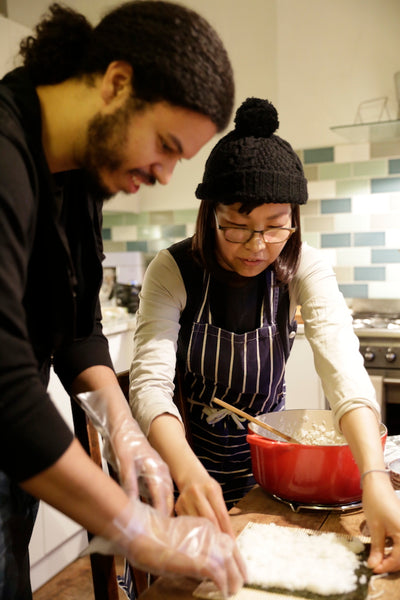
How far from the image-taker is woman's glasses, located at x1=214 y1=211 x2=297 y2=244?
1149mm

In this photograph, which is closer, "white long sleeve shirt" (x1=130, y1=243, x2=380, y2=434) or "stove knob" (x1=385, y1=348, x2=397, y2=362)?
"white long sleeve shirt" (x1=130, y1=243, x2=380, y2=434)

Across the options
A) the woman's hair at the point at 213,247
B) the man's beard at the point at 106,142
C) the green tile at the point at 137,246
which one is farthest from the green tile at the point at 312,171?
the man's beard at the point at 106,142

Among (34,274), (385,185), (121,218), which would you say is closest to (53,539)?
(34,274)

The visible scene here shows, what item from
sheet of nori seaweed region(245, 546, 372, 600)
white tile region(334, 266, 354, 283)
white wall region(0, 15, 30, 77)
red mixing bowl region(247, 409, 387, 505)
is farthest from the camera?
white tile region(334, 266, 354, 283)

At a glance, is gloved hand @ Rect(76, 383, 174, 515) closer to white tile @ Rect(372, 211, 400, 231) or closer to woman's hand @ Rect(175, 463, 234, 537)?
woman's hand @ Rect(175, 463, 234, 537)

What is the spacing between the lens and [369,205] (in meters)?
2.94

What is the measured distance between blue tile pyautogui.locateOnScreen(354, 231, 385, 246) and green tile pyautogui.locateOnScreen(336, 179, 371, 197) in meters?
0.21

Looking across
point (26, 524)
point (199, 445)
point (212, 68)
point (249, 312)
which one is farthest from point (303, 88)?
point (26, 524)

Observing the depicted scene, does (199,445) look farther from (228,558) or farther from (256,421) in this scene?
(228,558)

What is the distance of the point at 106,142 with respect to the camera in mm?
700

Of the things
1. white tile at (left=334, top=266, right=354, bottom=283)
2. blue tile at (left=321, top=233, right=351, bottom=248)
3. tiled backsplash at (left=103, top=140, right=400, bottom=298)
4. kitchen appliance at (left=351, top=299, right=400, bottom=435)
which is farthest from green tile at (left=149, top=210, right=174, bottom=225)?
kitchen appliance at (left=351, top=299, right=400, bottom=435)

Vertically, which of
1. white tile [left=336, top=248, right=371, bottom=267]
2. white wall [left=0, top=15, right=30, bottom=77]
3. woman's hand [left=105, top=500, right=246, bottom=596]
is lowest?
woman's hand [left=105, top=500, right=246, bottom=596]

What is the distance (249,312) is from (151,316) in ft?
0.80

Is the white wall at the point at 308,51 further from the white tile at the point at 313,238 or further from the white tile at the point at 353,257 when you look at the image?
the white tile at the point at 353,257
